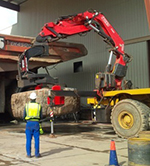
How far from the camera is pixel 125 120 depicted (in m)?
8.11

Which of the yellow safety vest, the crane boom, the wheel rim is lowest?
the wheel rim

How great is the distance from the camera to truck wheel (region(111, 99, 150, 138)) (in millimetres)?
7503

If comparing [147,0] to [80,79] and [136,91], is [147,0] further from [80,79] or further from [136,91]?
[80,79]

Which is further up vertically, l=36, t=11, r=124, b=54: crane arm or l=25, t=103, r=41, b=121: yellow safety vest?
l=36, t=11, r=124, b=54: crane arm

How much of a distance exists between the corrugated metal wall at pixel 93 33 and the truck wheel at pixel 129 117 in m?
7.59

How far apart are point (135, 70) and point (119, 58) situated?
6.50 meters

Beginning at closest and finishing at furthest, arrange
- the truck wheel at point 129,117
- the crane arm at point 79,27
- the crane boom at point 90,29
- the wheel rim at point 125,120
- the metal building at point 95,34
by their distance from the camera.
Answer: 1. the truck wheel at point 129,117
2. the wheel rim at point 125,120
3. the crane boom at point 90,29
4. the crane arm at point 79,27
5. the metal building at point 95,34

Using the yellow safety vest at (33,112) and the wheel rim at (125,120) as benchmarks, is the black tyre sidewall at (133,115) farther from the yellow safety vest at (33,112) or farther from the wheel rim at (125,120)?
the yellow safety vest at (33,112)

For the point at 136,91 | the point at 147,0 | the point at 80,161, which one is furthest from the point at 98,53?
the point at 80,161

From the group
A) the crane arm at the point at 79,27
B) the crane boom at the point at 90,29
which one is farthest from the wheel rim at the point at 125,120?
the crane arm at the point at 79,27

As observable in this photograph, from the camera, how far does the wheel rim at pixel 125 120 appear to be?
25.9 feet

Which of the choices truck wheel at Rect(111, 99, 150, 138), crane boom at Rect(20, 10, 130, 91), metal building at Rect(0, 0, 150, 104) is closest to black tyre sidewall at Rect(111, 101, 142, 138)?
truck wheel at Rect(111, 99, 150, 138)

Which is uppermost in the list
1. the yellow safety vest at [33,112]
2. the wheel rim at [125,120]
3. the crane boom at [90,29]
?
the crane boom at [90,29]

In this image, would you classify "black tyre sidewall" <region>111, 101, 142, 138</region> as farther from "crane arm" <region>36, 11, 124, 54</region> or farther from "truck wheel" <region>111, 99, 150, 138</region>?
"crane arm" <region>36, 11, 124, 54</region>
